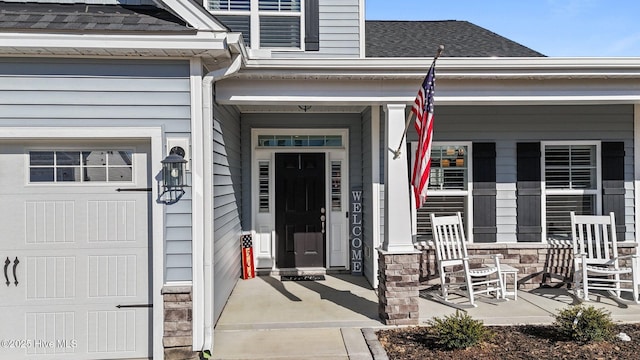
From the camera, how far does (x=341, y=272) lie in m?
6.32

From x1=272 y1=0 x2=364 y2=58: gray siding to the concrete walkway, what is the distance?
3218 mm

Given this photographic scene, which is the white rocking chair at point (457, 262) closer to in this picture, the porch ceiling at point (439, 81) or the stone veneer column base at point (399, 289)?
the stone veneer column base at point (399, 289)

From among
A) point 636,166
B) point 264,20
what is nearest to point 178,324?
point 264,20

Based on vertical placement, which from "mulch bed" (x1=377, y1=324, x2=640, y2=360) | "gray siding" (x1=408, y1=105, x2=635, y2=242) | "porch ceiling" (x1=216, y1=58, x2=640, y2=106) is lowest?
"mulch bed" (x1=377, y1=324, x2=640, y2=360)

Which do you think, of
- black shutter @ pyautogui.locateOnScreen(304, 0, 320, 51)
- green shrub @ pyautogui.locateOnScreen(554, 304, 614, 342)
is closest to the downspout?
black shutter @ pyautogui.locateOnScreen(304, 0, 320, 51)

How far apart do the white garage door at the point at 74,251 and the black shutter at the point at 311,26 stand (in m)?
2.88

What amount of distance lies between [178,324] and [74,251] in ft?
3.65

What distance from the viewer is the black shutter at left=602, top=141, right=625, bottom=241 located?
17.9ft

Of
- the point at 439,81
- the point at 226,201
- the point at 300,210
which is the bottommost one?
the point at 300,210

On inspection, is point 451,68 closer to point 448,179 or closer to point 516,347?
point 448,179

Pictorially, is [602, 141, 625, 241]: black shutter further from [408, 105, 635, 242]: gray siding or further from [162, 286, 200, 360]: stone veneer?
[162, 286, 200, 360]: stone veneer

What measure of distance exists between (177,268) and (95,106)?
1551mm

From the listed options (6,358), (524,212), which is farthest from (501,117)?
(6,358)

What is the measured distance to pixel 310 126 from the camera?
248 inches
